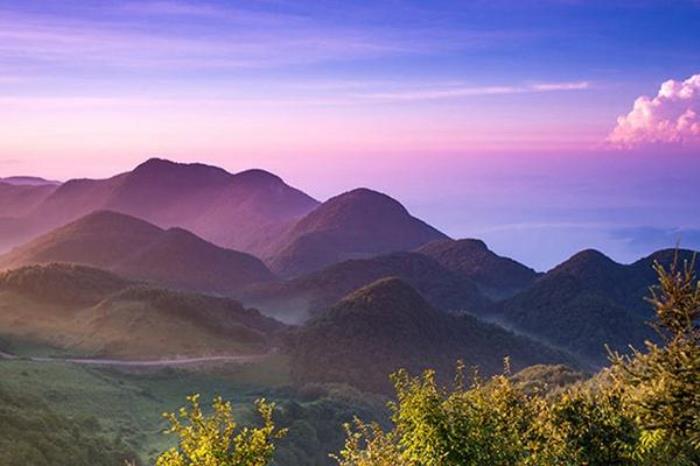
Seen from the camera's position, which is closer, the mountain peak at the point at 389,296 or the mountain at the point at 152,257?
the mountain peak at the point at 389,296

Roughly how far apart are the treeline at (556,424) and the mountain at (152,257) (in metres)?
156

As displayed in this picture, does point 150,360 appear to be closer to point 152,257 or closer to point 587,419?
point 587,419

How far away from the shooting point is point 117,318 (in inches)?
4299

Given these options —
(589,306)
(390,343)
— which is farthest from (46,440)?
(589,306)

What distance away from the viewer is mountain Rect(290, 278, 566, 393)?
10406 cm

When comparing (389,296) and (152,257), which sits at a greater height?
(152,257)

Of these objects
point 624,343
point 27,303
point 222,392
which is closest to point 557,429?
point 222,392

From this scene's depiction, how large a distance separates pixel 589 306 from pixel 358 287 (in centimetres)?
5660

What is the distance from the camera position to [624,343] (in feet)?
458

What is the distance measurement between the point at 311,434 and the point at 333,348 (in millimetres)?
41179

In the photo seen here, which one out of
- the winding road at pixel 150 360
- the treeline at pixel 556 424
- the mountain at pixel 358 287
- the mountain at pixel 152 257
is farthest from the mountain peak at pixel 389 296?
the treeline at pixel 556 424

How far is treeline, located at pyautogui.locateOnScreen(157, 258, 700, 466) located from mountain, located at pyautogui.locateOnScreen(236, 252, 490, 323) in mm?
129810

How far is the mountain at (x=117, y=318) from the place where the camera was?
4023 inches

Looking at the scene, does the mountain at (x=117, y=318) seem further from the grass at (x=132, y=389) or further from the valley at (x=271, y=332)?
the grass at (x=132, y=389)
